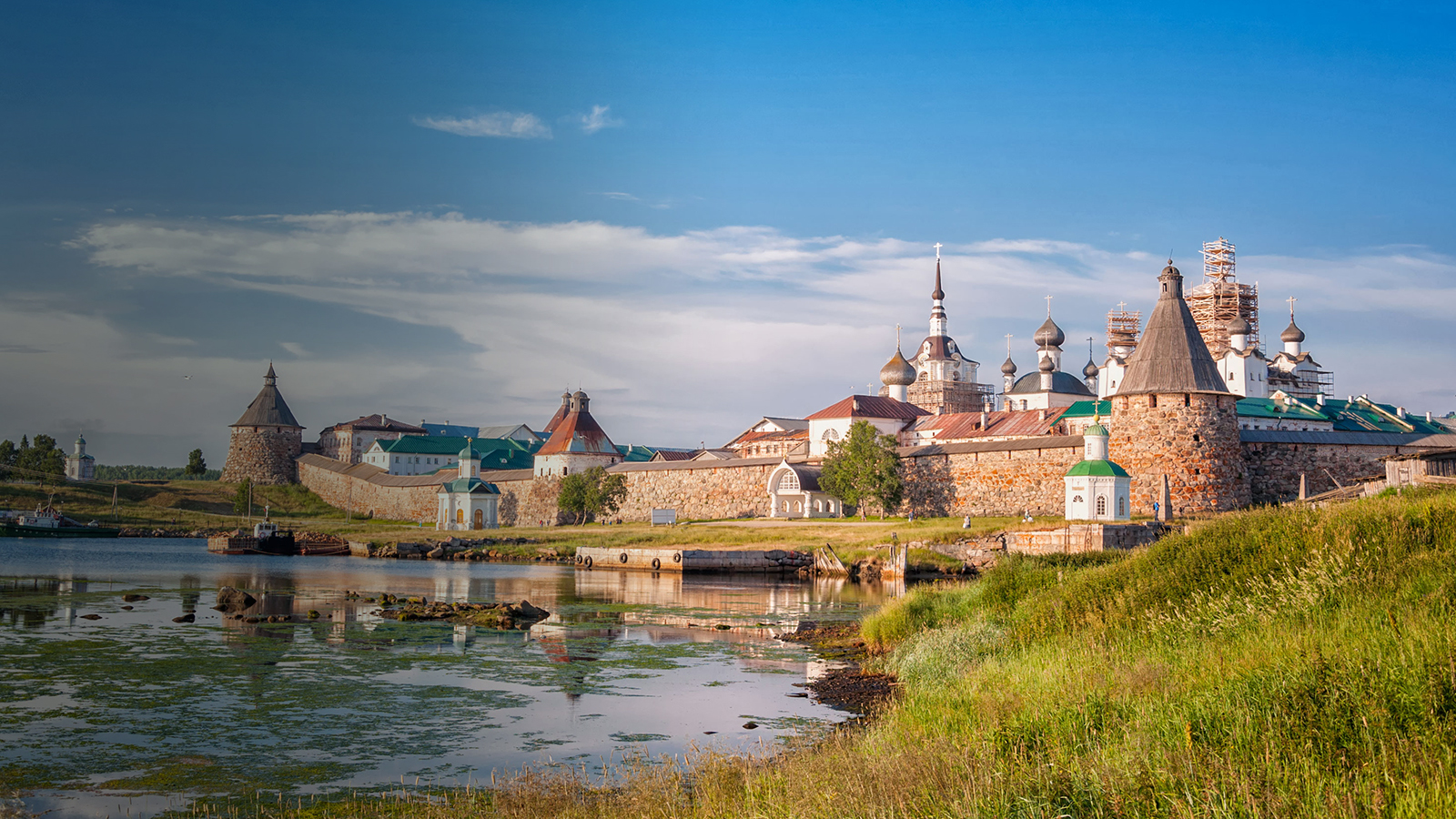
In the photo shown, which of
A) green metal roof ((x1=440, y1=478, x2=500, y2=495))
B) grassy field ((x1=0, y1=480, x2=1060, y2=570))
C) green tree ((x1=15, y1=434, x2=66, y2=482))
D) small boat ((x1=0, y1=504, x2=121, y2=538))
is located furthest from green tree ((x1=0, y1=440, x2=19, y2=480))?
green metal roof ((x1=440, y1=478, x2=500, y2=495))

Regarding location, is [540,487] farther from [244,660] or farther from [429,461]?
[244,660]

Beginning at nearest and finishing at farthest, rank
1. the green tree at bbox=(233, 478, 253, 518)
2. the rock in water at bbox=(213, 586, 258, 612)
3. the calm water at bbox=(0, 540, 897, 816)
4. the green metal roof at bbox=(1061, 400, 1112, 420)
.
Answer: the calm water at bbox=(0, 540, 897, 816) → the rock in water at bbox=(213, 586, 258, 612) → the green metal roof at bbox=(1061, 400, 1112, 420) → the green tree at bbox=(233, 478, 253, 518)

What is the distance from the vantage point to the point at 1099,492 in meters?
34.4

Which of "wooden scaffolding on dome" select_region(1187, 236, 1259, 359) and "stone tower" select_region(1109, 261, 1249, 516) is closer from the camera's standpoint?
"stone tower" select_region(1109, 261, 1249, 516)

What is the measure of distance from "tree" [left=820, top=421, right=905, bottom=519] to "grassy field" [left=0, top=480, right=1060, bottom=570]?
1272 millimetres

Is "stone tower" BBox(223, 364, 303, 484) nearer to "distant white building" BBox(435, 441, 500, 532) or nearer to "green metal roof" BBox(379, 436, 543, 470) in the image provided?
"green metal roof" BBox(379, 436, 543, 470)

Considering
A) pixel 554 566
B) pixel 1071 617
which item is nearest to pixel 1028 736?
pixel 1071 617

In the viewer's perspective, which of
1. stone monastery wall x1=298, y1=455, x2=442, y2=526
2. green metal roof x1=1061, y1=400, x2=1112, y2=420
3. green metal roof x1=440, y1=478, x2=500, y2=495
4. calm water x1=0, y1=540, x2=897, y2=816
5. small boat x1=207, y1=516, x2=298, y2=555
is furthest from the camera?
stone monastery wall x1=298, y1=455, x2=442, y2=526

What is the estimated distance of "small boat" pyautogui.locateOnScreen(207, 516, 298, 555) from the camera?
47.1 metres

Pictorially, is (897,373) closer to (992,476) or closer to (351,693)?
(992,476)

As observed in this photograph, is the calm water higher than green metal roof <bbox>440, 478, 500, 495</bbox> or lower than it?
lower

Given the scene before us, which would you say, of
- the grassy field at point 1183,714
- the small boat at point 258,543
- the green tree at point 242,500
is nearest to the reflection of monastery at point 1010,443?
the green tree at point 242,500

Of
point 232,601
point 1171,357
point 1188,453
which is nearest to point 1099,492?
point 1188,453

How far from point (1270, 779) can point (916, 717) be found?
3905mm
